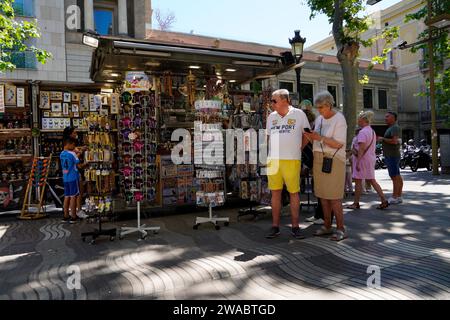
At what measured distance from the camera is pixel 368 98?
33.8 metres

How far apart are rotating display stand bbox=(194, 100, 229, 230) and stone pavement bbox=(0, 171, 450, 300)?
501 millimetres

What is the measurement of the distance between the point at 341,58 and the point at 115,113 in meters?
6.94

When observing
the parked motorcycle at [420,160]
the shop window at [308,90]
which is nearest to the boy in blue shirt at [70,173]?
the parked motorcycle at [420,160]

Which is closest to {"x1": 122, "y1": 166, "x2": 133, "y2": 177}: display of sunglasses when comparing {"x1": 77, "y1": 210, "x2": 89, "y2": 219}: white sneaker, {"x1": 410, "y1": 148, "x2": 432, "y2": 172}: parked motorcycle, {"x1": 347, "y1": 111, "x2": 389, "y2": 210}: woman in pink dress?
{"x1": 77, "y1": 210, "x2": 89, "y2": 219}: white sneaker

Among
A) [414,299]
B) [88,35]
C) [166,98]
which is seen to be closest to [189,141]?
[166,98]

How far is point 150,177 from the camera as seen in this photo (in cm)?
652

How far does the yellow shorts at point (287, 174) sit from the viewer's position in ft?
16.9

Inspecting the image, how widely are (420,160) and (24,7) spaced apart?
20.3 m

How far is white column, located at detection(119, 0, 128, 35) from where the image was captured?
63.1ft

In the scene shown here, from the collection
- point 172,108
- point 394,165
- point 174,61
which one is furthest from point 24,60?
point 394,165

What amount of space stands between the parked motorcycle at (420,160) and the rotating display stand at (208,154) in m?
14.9

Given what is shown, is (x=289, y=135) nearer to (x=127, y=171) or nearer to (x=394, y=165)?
(x=127, y=171)

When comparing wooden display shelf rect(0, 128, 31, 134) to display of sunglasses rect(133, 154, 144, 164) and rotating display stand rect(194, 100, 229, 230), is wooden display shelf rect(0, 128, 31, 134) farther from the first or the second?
rotating display stand rect(194, 100, 229, 230)
